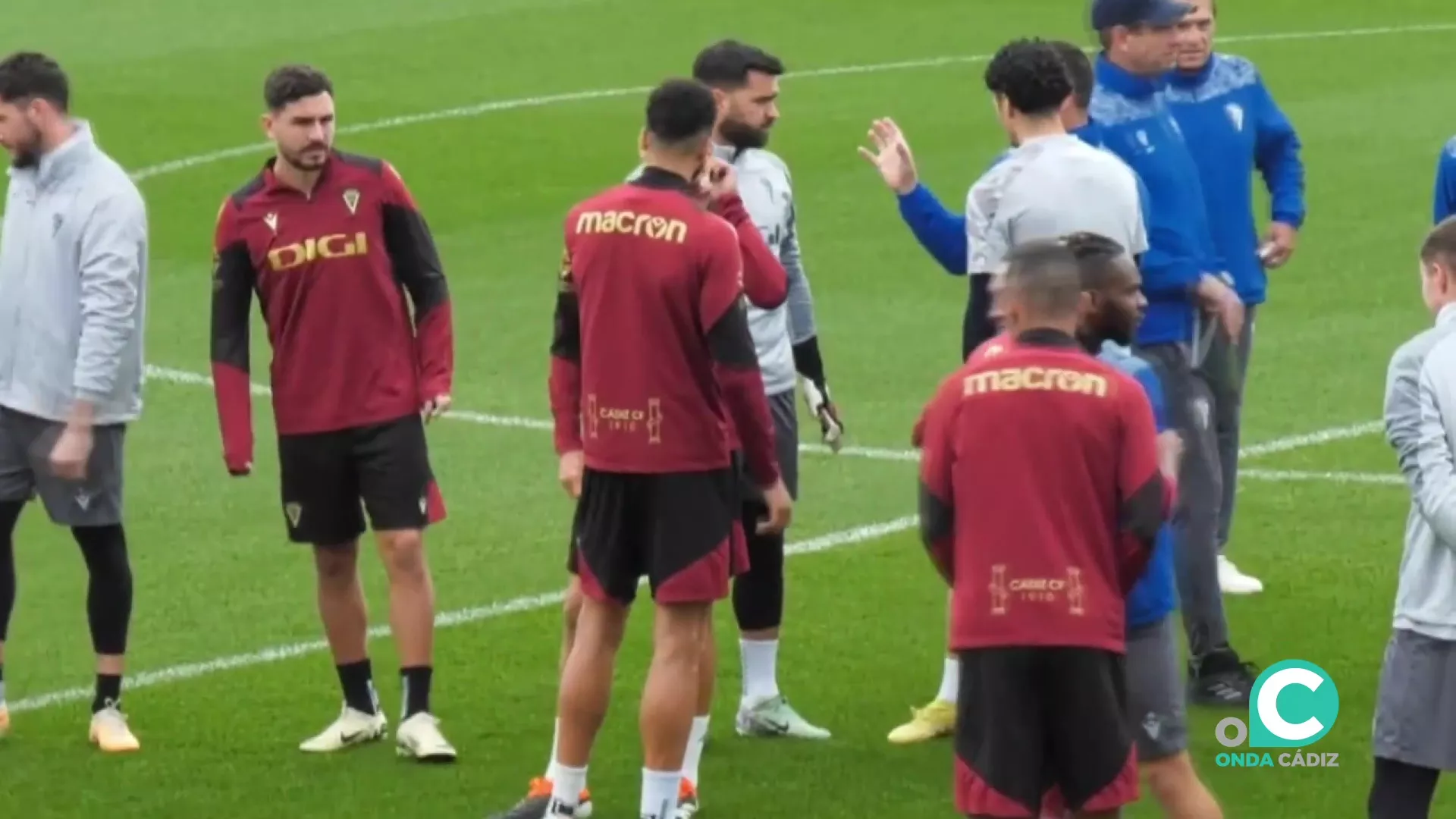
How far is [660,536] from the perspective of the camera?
8.18 metres

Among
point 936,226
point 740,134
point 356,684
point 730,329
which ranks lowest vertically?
point 356,684

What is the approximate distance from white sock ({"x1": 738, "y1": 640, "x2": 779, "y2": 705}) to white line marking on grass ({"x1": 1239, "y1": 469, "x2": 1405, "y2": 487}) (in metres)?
4.06

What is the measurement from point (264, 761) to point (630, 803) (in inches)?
49.4

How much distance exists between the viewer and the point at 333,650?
31.0ft

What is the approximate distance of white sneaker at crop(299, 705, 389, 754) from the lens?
370 inches

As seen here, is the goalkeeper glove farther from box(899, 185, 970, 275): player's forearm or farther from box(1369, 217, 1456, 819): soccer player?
box(1369, 217, 1456, 819): soccer player

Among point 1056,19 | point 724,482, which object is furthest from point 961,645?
point 1056,19

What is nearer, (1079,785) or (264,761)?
(1079,785)

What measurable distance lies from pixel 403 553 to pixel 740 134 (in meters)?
1.68

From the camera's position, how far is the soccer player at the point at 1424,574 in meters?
7.04

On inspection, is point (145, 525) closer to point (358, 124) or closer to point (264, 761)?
point (264, 761)

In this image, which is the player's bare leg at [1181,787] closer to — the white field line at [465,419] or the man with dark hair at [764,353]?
the man with dark hair at [764,353]

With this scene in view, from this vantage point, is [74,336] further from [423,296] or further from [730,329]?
[730,329]

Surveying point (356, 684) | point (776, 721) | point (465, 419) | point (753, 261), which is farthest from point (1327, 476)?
point (753, 261)
